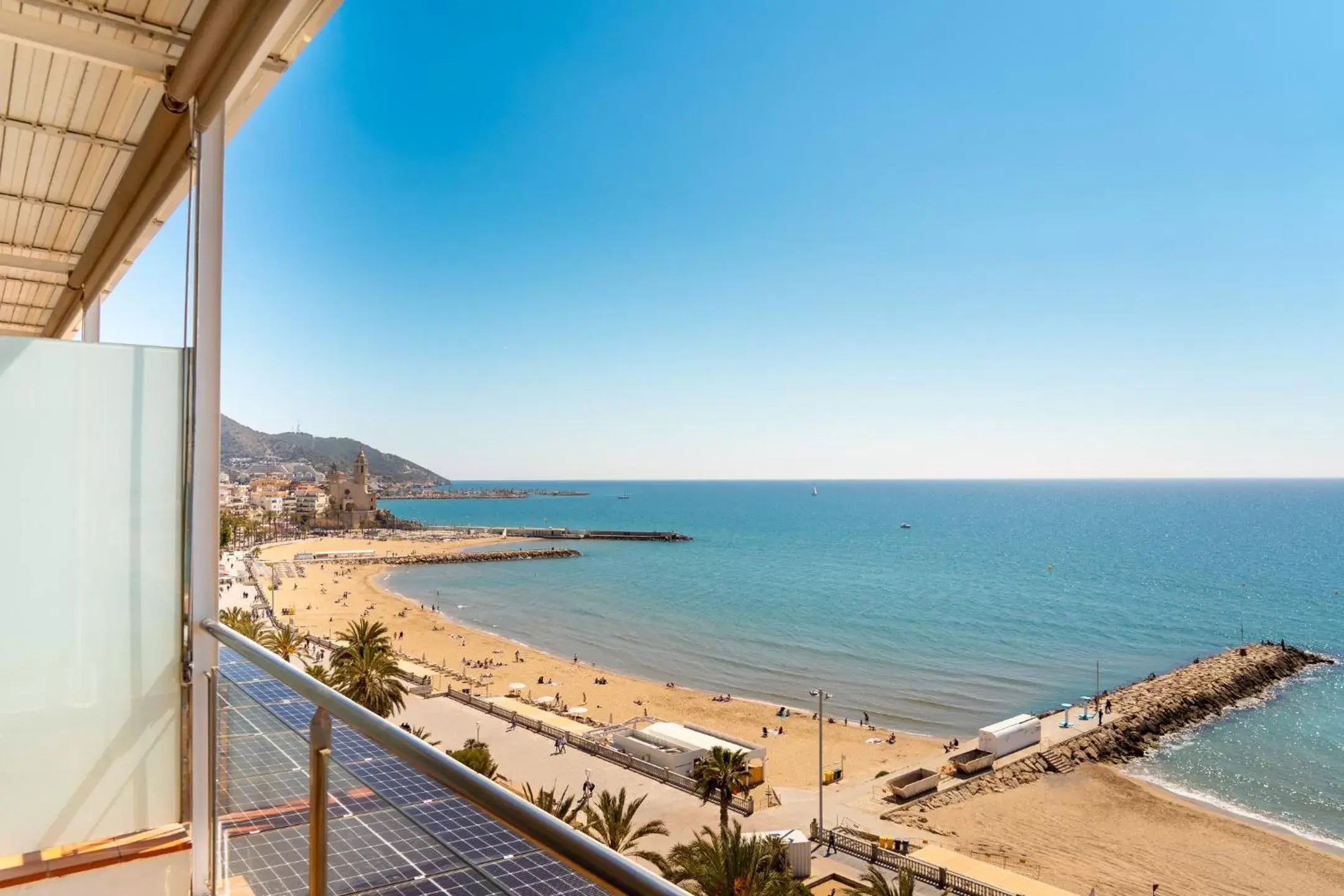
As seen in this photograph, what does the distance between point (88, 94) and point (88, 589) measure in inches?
56.1

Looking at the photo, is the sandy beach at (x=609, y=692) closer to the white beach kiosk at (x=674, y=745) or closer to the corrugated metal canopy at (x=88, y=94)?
the white beach kiosk at (x=674, y=745)

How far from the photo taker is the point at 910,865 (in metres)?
12.0

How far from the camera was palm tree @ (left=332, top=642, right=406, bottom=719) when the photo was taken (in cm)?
1376

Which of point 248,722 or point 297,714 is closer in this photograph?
point 297,714

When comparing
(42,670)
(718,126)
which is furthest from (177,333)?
(718,126)

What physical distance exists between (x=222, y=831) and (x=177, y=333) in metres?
1.47

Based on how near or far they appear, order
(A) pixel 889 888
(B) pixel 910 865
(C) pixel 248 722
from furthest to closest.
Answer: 1. (B) pixel 910 865
2. (A) pixel 889 888
3. (C) pixel 248 722

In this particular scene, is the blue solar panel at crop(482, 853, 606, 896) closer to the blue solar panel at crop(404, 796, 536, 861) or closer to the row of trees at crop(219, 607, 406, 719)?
the blue solar panel at crop(404, 796, 536, 861)

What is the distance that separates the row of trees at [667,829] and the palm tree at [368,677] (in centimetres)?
2

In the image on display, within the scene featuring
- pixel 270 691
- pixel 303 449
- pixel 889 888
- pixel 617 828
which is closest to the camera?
pixel 270 691

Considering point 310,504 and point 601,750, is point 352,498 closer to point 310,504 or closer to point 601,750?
point 310,504

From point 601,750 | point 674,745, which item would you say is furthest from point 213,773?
point 601,750

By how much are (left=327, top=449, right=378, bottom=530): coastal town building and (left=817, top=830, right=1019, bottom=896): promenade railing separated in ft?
261

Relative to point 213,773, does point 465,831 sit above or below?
above
